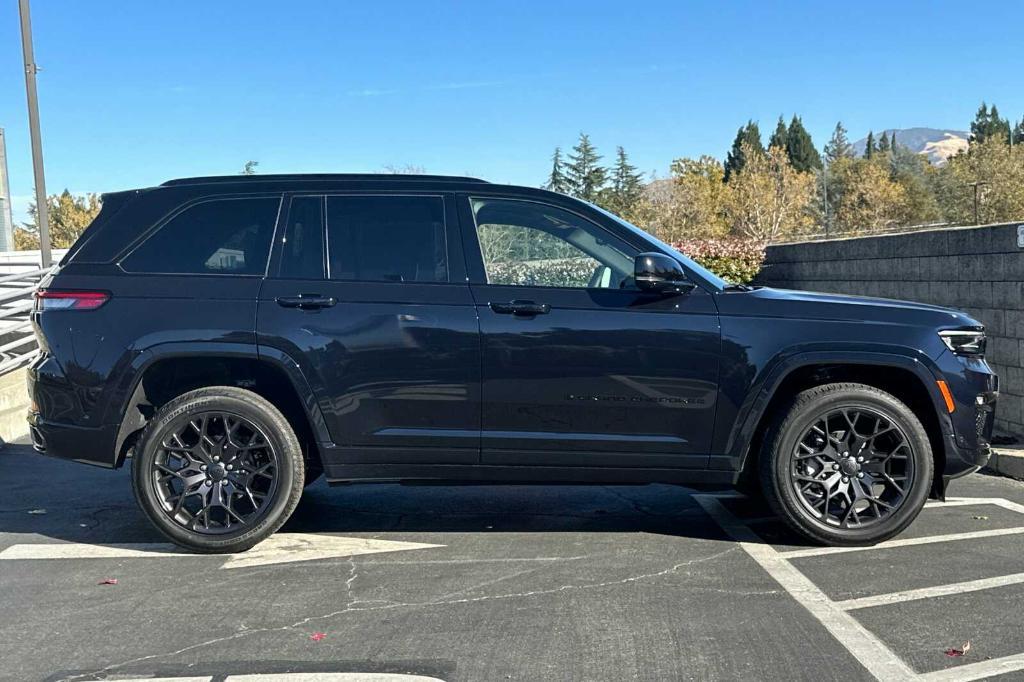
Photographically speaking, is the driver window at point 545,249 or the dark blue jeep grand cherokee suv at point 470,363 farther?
the driver window at point 545,249

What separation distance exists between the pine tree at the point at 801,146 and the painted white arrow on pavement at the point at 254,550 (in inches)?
4246

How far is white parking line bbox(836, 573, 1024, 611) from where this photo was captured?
13.4ft

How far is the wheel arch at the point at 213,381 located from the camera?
15.7ft

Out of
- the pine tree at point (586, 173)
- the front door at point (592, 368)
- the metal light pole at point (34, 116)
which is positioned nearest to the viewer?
the front door at point (592, 368)

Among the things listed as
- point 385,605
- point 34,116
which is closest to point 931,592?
point 385,605

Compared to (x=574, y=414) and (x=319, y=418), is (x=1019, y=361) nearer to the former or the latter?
(x=574, y=414)

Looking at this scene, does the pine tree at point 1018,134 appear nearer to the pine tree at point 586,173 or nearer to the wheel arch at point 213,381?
the pine tree at point 586,173

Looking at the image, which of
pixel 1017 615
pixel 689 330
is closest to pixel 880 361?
pixel 689 330

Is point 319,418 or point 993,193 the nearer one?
point 319,418

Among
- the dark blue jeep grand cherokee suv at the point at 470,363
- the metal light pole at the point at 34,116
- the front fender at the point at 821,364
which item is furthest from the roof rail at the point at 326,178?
the metal light pole at the point at 34,116

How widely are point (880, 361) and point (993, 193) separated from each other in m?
38.9

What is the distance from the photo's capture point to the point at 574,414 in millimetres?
4770

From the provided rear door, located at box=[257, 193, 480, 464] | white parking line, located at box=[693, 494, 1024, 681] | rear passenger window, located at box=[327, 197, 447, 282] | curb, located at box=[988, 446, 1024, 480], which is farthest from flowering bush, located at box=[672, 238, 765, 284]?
rear door, located at box=[257, 193, 480, 464]

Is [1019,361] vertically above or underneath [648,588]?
above
